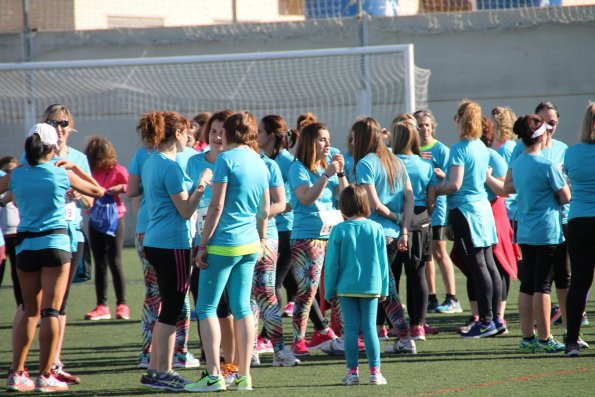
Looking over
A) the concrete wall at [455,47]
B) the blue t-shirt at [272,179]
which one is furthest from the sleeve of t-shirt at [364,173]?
the concrete wall at [455,47]

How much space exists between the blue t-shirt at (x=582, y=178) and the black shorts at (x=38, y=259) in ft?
11.7

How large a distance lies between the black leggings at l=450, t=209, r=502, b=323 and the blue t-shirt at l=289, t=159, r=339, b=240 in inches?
49.1

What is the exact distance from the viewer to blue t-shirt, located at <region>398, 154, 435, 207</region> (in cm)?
757

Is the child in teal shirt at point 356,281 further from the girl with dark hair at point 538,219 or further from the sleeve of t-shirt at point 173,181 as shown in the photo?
the girl with dark hair at point 538,219

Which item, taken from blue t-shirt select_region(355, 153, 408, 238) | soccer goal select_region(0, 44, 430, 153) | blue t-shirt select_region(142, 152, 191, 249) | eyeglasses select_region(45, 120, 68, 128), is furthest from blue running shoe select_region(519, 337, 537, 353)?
soccer goal select_region(0, 44, 430, 153)

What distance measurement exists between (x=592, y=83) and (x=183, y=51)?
7613 mm

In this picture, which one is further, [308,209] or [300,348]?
[300,348]

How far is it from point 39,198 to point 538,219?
3.57m

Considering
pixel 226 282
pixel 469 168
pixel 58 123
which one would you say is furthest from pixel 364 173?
pixel 58 123

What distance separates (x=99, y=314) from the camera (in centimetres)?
983

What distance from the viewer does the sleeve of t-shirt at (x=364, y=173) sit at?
6949 millimetres

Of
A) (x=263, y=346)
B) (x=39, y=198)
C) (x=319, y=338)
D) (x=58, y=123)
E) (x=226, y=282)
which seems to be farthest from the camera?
(x=319, y=338)

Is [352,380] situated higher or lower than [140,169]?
lower

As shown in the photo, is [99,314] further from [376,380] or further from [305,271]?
[376,380]
